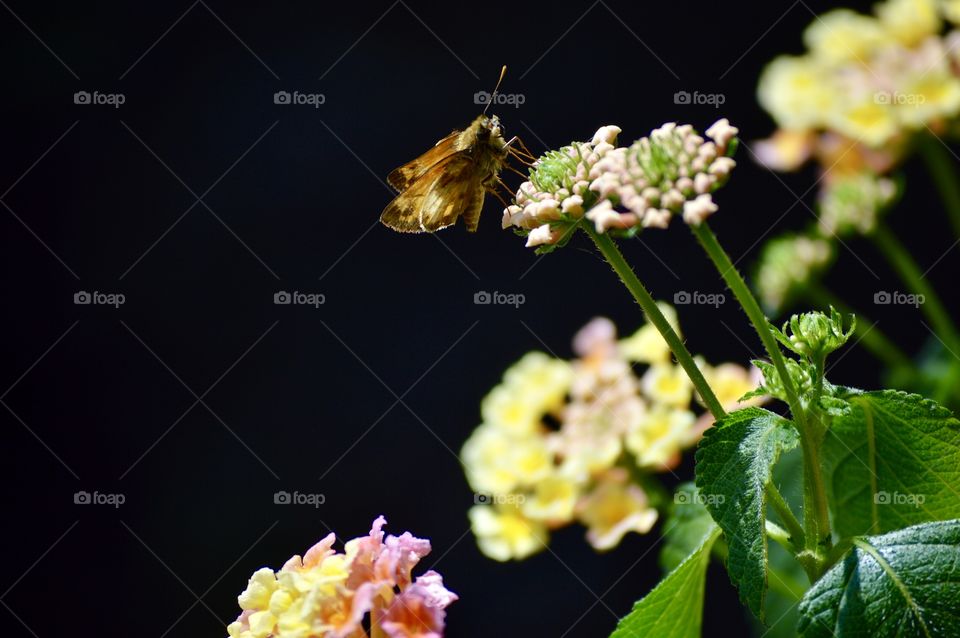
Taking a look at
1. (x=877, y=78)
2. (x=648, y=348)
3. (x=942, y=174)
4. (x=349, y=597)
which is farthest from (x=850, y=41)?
(x=349, y=597)

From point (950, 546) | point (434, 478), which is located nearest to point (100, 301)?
point (434, 478)

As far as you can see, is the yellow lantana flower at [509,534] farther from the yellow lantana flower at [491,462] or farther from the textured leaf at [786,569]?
the textured leaf at [786,569]

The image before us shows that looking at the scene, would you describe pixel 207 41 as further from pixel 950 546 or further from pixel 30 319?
pixel 950 546

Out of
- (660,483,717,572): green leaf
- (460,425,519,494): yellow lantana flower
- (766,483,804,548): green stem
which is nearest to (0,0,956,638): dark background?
(460,425,519,494): yellow lantana flower

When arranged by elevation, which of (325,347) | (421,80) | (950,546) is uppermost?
(421,80)

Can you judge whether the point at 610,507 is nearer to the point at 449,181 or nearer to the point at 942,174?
the point at 449,181

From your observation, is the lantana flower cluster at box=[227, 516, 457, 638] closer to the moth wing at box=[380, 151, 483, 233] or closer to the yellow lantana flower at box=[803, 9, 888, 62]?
the moth wing at box=[380, 151, 483, 233]
